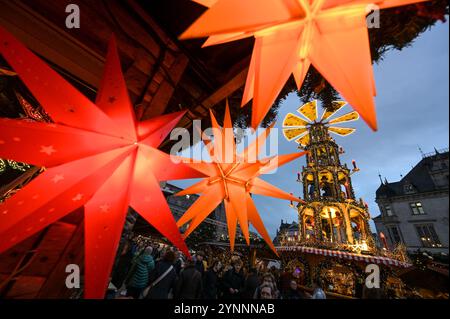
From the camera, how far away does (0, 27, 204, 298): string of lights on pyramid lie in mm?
1563

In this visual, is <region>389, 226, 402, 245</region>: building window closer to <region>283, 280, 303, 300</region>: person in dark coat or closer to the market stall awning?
the market stall awning

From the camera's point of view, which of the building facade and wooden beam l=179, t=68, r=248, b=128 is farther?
the building facade

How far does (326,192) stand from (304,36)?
26958mm

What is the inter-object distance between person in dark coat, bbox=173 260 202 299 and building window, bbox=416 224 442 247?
33898 millimetres

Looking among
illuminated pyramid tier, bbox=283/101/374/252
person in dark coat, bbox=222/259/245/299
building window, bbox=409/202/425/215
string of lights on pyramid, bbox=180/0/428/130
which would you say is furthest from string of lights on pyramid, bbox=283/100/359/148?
string of lights on pyramid, bbox=180/0/428/130

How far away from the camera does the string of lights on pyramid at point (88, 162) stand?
5.13 ft

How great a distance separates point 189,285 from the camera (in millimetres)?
4137

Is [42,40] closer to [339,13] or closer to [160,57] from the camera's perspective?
[160,57]

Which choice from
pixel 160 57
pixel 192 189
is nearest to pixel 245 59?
pixel 160 57

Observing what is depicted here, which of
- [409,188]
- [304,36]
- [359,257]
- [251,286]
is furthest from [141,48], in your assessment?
[409,188]

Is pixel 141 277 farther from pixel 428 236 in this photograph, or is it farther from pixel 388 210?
pixel 388 210

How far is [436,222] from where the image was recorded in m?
23.4

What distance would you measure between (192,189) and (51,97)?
213 cm
